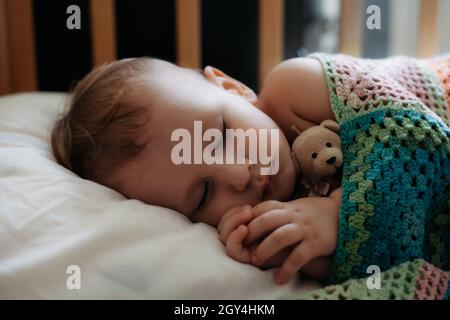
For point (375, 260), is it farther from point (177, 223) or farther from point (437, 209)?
point (177, 223)

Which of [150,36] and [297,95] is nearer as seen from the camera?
[297,95]

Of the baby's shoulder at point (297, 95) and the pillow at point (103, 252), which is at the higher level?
the baby's shoulder at point (297, 95)

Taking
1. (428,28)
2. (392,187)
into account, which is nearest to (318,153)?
(392,187)

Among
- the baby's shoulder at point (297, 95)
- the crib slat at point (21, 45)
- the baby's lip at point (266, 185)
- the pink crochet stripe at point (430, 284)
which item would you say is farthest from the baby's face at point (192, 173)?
the crib slat at point (21, 45)

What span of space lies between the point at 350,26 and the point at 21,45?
3.10 feet

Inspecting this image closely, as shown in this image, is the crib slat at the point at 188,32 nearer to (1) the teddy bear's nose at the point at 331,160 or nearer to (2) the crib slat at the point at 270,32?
(2) the crib slat at the point at 270,32

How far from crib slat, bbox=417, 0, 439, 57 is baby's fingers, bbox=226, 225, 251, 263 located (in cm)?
102

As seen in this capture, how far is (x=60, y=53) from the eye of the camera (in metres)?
1.56

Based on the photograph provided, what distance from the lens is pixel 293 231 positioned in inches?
24.4

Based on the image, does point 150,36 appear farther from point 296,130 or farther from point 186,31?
point 296,130

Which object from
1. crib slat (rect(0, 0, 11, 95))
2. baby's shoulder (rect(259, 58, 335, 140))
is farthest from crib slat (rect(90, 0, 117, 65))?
baby's shoulder (rect(259, 58, 335, 140))

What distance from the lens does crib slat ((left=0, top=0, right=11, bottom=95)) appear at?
1396mm

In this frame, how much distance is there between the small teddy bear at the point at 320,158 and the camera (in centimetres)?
75

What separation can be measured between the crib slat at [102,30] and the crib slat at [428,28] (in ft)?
2.86
